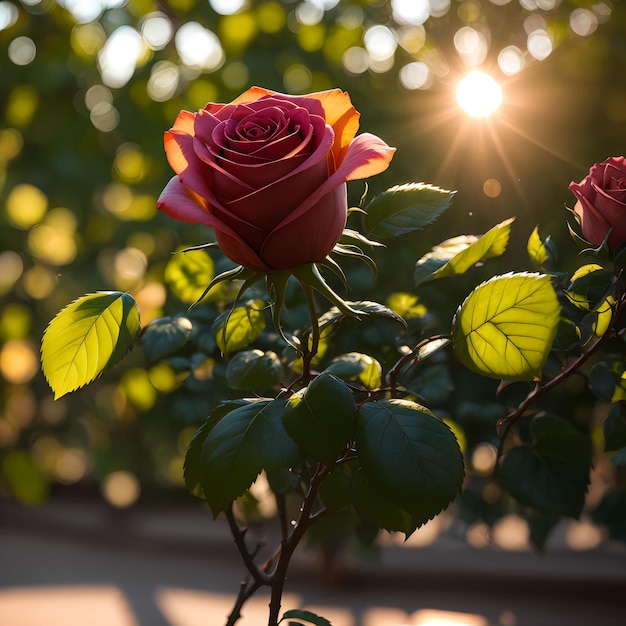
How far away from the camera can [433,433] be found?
11.5 inches

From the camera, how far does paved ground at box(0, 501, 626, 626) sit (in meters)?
Result: 1.07

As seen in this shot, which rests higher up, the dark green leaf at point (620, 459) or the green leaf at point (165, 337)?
the green leaf at point (165, 337)

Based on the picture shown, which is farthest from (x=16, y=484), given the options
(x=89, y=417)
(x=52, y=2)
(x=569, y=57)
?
(x=569, y=57)

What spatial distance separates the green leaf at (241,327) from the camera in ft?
1.39

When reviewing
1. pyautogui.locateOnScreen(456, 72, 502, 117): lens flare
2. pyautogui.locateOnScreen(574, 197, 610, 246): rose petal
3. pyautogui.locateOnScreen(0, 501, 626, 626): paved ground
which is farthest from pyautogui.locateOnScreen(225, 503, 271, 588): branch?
pyautogui.locateOnScreen(0, 501, 626, 626): paved ground

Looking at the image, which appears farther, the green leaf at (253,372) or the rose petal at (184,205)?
the green leaf at (253,372)

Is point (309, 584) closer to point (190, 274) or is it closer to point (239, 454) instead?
point (190, 274)

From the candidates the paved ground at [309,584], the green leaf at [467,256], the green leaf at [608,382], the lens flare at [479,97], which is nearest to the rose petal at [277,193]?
the green leaf at [467,256]

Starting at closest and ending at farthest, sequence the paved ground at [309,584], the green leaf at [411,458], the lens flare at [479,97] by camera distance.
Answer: the green leaf at [411,458] → the lens flare at [479,97] → the paved ground at [309,584]

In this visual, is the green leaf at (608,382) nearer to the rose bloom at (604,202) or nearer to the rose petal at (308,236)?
the rose bloom at (604,202)

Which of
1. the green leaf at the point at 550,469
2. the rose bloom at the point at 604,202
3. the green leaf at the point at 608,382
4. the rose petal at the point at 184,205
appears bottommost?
the green leaf at the point at 550,469

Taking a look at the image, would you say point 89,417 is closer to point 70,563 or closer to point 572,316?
point 70,563

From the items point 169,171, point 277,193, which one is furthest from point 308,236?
point 169,171

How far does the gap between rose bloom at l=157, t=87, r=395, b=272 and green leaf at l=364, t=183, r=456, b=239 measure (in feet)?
0.25
